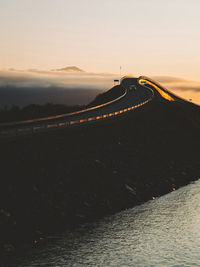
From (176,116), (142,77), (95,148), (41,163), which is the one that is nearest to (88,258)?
(41,163)

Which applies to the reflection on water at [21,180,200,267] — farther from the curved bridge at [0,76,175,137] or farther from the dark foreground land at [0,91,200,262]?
the curved bridge at [0,76,175,137]

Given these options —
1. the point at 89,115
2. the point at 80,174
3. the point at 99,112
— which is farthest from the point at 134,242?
the point at 99,112

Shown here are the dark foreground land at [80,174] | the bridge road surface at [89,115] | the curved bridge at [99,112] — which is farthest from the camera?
the curved bridge at [99,112]

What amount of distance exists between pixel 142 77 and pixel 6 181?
413 ft

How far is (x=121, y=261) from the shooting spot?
120 ft

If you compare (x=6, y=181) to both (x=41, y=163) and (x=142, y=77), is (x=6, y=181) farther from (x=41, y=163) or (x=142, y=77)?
(x=142, y=77)

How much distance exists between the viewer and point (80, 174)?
5391 centimetres

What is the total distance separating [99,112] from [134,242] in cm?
4865

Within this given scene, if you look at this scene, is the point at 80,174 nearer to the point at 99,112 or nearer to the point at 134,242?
the point at 134,242

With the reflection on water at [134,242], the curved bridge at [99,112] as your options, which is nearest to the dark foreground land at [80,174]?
the curved bridge at [99,112]

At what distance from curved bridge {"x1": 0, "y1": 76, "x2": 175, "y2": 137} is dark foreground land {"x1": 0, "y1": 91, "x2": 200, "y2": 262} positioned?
4.31ft

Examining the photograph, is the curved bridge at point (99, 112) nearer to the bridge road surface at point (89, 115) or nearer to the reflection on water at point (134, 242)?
the bridge road surface at point (89, 115)

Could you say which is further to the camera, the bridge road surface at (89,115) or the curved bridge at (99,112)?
the curved bridge at (99,112)

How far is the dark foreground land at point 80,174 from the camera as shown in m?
42.4
